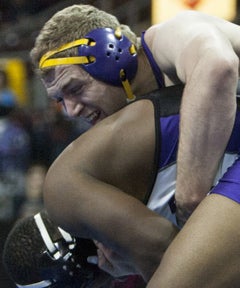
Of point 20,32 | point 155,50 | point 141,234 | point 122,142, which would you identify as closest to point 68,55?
point 155,50

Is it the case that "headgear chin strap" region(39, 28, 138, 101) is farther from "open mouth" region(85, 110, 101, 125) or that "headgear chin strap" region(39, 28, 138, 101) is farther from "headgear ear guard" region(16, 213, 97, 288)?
"headgear ear guard" region(16, 213, 97, 288)

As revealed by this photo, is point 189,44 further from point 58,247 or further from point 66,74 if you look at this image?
point 58,247

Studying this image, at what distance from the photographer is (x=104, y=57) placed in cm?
209

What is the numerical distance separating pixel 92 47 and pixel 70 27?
3.7 inches

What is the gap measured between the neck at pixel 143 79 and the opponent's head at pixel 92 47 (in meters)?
0.02

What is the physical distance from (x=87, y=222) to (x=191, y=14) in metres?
0.61

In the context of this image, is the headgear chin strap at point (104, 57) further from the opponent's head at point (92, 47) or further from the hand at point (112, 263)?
the hand at point (112, 263)

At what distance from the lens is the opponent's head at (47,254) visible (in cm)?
221

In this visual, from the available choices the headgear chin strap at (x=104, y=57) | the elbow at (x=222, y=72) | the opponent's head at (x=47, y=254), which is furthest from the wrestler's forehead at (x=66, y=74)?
the elbow at (x=222, y=72)

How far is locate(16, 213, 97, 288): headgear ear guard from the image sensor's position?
86.9 inches

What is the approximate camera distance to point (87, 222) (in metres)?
1.84

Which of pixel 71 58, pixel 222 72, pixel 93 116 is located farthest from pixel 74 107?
pixel 222 72

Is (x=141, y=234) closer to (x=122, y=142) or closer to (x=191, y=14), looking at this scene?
(x=122, y=142)

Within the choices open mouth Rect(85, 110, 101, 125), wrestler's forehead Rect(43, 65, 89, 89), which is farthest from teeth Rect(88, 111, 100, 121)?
wrestler's forehead Rect(43, 65, 89, 89)
